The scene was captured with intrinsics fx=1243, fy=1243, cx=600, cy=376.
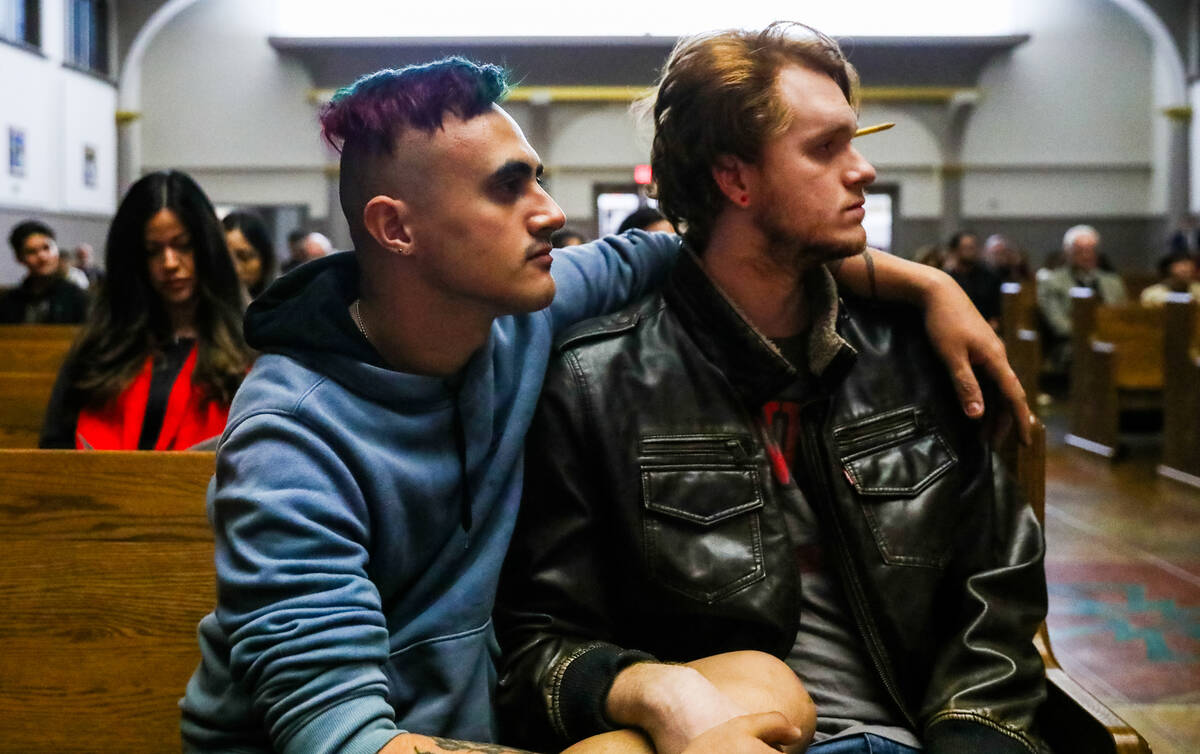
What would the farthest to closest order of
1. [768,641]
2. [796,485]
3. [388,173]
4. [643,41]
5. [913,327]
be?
[643,41] < [913,327] < [796,485] < [768,641] < [388,173]

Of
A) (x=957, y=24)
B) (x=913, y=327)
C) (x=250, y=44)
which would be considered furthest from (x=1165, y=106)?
(x=913, y=327)

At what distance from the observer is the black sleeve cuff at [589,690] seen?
1.56 metres

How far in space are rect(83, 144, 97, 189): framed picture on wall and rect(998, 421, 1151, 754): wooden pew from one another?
14590 mm

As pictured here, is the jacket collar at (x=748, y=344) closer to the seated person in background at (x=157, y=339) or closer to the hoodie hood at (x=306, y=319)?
the hoodie hood at (x=306, y=319)

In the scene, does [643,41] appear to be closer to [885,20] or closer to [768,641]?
[885,20]

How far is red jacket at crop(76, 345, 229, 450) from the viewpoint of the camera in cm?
300

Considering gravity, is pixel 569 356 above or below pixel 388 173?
below

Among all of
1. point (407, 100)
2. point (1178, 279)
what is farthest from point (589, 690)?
point (1178, 279)

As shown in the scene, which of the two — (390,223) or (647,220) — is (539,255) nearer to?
(390,223)

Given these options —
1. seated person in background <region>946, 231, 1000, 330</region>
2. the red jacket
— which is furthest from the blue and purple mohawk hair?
seated person in background <region>946, 231, 1000, 330</region>

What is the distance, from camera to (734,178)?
6.35 ft

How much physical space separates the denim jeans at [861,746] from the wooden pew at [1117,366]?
6.36m

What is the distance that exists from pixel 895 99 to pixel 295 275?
15.0 m

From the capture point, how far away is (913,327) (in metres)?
2.00
